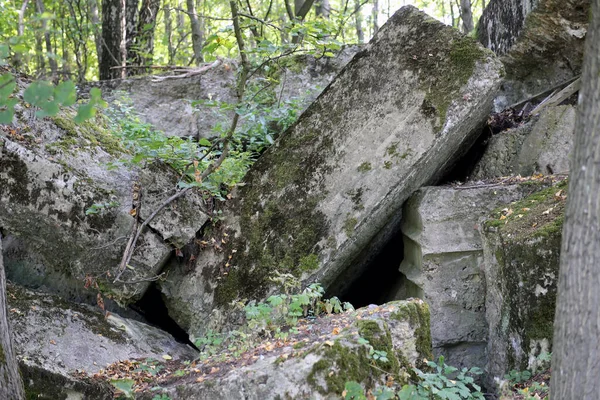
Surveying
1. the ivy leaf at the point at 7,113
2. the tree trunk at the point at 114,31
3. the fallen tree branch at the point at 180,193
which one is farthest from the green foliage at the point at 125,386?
the tree trunk at the point at 114,31

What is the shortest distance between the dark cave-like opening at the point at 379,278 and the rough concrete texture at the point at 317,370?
187 cm

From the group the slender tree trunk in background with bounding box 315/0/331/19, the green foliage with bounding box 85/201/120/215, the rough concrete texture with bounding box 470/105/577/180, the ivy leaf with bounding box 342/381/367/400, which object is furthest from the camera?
the slender tree trunk in background with bounding box 315/0/331/19

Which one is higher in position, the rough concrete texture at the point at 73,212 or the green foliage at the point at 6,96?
the green foliage at the point at 6,96

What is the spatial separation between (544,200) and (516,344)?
93 cm

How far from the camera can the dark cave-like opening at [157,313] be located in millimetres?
4723

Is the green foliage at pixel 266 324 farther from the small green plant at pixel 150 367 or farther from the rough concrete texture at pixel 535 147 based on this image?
the rough concrete texture at pixel 535 147

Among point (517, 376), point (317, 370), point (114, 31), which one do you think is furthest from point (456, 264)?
point (114, 31)

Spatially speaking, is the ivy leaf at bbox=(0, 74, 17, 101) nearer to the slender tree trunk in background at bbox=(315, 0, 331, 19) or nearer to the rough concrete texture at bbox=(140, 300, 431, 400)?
the rough concrete texture at bbox=(140, 300, 431, 400)

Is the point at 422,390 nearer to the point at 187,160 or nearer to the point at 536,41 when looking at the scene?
the point at 187,160

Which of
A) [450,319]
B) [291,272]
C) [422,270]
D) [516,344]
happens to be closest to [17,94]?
[291,272]

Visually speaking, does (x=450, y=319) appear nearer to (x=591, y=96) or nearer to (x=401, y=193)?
(x=401, y=193)

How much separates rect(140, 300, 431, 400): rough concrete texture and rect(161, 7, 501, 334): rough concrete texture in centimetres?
126

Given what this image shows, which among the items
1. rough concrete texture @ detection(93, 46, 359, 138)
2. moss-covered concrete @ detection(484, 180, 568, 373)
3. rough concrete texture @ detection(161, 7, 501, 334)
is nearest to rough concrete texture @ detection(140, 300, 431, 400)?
moss-covered concrete @ detection(484, 180, 568, 373)

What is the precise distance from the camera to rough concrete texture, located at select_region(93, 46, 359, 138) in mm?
6797
